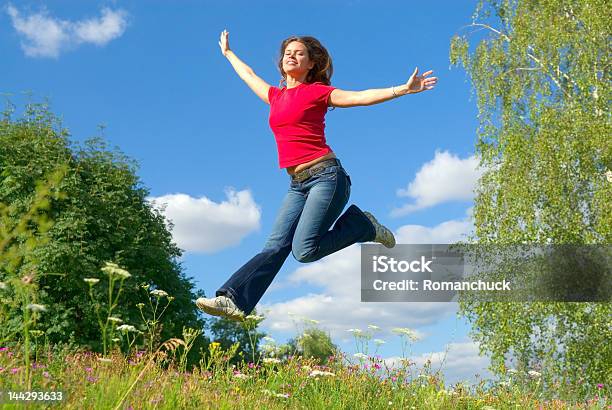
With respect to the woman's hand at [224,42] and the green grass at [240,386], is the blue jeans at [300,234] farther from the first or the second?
the woman's hand at [224,42]

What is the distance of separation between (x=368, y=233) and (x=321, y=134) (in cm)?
113

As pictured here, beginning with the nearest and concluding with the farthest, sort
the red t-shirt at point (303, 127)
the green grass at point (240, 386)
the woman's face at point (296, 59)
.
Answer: the green grass at point (240, 386) → the red t-shirt at point (303, 127) → the woman's face at point (296, 59)

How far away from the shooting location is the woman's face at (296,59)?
609cm

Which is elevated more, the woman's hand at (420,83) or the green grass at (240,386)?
the woman's hand at (420,83)

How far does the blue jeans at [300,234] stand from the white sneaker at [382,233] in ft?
1.95

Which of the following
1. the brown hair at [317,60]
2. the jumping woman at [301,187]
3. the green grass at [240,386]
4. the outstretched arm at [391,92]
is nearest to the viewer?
the green grass at [240,386]

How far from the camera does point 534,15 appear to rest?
16719mm

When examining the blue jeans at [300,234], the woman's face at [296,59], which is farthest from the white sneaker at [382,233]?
the woman's face at [296,59]

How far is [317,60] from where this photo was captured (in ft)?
20.4

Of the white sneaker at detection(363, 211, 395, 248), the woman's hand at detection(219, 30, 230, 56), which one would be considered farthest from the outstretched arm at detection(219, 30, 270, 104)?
the white sneaker at detection(363, 211, 395, 248)

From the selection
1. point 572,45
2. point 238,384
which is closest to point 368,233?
point 238,384

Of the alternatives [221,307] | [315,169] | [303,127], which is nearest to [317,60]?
[303,127]

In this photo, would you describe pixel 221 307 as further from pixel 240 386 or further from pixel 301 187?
pixel 301 187

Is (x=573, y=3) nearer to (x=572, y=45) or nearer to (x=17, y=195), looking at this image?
(x=572, y=45)
